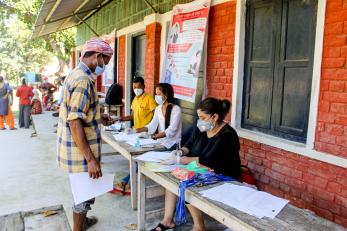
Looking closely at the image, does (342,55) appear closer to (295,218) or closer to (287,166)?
(287,166)

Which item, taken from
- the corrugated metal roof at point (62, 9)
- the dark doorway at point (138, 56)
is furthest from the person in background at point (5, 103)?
the dark doorway at point (138, 56)

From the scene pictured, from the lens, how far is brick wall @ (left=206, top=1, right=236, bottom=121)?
379 centimetres

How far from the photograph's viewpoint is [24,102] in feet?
34.3

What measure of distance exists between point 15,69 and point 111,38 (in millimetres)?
30151

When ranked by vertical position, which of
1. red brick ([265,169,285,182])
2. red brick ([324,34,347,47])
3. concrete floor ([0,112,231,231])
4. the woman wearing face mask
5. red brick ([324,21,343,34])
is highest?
red brick ([324,21,343,34])

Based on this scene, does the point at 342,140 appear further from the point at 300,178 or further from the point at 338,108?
the point at 300,178

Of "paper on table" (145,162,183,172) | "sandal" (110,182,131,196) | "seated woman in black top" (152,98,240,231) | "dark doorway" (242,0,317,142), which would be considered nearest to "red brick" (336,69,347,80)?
"dark doorway" (242,0,317,142)

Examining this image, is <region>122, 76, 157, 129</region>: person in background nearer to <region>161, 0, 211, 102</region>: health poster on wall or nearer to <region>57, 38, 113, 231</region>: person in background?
<region>161, 0, 211, 102</region>: health poster on wall

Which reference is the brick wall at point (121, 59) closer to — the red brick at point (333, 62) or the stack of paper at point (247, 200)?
the red brick at point (333, 62)

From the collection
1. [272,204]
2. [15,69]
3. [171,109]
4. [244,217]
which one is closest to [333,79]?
[272,204]

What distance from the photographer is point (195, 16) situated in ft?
14.1

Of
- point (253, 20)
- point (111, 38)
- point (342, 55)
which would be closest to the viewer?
point (342, 55)

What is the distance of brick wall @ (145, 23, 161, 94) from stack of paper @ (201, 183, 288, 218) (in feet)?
10.9

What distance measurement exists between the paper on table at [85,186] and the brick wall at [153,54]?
297cm
